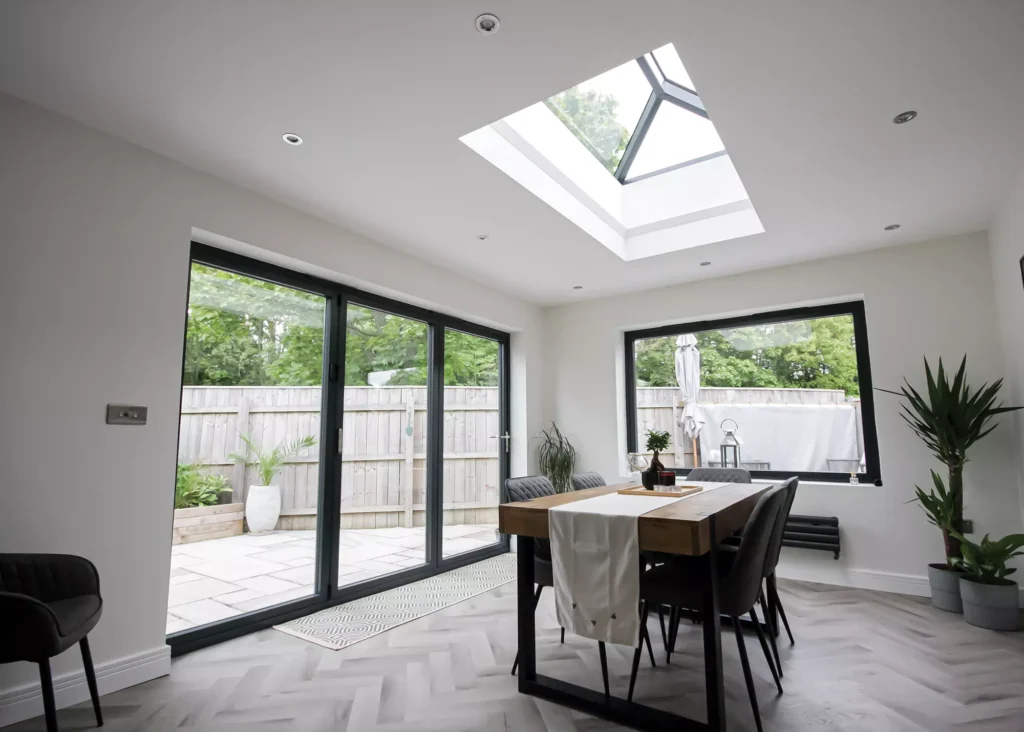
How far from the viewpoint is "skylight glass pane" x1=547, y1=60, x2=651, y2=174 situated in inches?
129

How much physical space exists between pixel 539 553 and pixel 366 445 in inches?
69.8

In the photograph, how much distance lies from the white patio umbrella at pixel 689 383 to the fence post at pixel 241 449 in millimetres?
3795

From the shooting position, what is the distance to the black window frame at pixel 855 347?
430 centimetres

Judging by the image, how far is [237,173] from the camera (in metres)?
2.99

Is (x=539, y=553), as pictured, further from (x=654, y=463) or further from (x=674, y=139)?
(x=674, y=139)

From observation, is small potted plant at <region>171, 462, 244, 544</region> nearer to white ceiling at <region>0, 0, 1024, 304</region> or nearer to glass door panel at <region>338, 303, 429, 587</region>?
glass door panel at <region>338, 303, 429, 587</region>

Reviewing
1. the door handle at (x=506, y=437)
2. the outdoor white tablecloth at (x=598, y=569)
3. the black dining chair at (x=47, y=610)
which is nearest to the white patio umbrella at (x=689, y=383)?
the door handle at (x=506, y=437)

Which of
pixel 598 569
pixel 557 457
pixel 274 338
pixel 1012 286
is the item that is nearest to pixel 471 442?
pixel 557 457

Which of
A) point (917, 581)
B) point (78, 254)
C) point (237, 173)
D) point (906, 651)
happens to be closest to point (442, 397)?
point (237, 173)

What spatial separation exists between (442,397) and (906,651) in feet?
11.4

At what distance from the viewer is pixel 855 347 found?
445cm

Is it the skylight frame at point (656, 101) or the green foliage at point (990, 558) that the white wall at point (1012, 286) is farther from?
the skylight frame at point (656, 101)

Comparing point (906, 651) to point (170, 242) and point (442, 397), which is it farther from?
point (170, 242)

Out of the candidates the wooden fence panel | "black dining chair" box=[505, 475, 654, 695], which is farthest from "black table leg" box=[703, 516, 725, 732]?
the wooden fence panel
